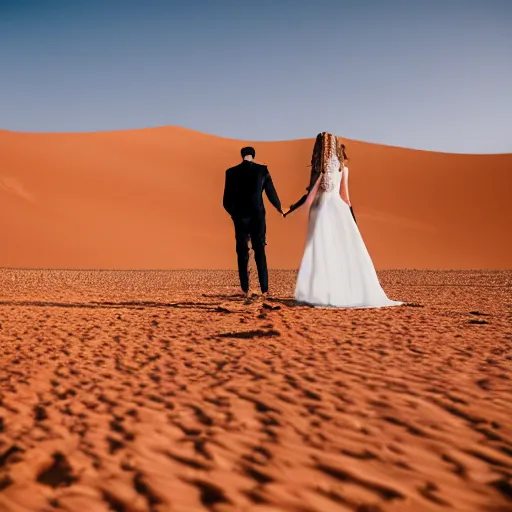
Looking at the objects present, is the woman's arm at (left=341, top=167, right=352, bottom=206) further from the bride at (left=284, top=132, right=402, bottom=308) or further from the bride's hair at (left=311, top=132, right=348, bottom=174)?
the bride's hair at (left=311, top=132, right=348, bottom=174)

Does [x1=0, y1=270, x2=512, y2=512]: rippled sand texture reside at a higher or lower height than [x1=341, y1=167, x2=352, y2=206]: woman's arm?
lower

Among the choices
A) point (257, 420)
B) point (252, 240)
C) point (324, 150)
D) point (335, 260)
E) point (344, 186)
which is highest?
point (324, 150)

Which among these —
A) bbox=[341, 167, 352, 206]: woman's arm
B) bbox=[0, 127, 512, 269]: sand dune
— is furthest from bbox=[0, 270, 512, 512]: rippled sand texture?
bbox=[0, 127, 512, 269]: sand dune

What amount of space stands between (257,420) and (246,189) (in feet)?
18.2

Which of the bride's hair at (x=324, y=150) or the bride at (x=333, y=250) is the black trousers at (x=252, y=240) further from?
the bride's hair at (x=324, y=150)

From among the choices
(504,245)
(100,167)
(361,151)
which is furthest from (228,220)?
(361,151)

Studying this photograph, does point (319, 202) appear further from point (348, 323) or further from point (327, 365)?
point (327, 365)

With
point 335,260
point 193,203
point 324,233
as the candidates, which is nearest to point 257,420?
point 335,260

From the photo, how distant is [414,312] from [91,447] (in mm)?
5153

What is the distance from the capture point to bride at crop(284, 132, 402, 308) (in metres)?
7.36

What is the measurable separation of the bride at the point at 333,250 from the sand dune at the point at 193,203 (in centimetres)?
1035

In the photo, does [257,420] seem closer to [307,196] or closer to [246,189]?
[307,196]

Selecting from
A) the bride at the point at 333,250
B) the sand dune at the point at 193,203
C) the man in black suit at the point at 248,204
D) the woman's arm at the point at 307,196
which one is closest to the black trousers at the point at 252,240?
the man in black suit at the point at 248,204

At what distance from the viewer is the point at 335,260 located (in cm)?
748
